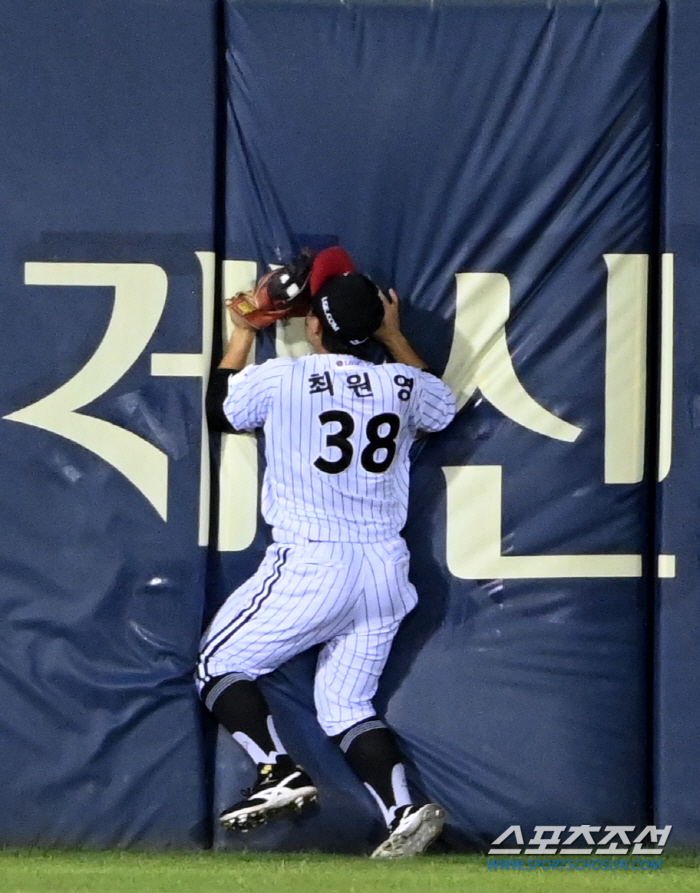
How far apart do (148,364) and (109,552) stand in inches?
21.6

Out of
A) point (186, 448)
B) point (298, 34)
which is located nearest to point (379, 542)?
point (186, 448)

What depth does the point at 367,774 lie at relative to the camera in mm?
3611

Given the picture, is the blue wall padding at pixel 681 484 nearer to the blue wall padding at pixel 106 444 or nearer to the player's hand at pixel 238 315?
the player's hand at pixel 238 315

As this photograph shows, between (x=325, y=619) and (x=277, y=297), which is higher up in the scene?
(x=277, y=297)

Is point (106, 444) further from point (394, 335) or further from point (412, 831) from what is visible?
point (412, 831)

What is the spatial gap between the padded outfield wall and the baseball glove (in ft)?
0.28

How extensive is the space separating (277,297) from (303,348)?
22 cm

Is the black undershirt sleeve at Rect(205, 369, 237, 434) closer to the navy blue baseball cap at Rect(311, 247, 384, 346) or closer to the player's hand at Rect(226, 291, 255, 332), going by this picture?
the player's hand at Rect(226, 291, 255, 332)

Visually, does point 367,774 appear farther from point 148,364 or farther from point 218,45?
point 218,45

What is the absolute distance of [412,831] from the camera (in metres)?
3.50

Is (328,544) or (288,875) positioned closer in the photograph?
(288,875)

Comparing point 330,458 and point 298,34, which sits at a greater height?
point 298,34

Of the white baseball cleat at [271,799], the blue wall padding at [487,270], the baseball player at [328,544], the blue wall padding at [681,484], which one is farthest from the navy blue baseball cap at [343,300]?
the white baseball cleat at [271,799]

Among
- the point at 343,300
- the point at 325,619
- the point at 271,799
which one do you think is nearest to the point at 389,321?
the point at 343,300
